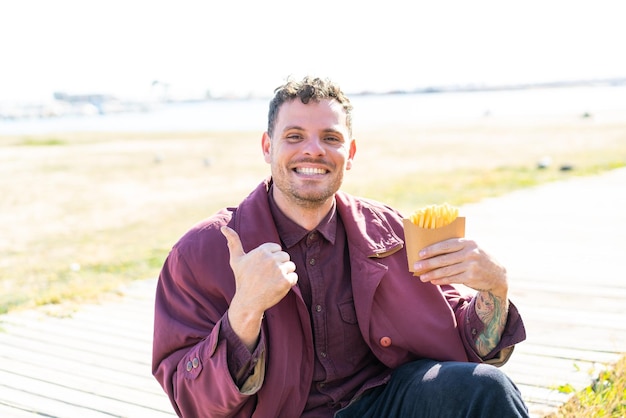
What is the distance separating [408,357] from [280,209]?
68cm

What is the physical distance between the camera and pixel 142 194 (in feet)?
51.1

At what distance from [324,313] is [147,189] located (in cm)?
1412

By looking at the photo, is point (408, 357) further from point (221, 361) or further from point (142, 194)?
point (142, 194)

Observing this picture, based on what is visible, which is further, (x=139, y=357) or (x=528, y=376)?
(x=139, y=357)

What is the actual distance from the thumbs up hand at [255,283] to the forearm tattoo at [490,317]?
2.52 feet

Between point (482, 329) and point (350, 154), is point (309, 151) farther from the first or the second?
point (482, 329)

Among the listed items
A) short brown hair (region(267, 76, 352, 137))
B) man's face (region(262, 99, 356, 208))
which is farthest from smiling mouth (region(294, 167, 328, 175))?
short brown hair (region(267, 76, 352, 137))

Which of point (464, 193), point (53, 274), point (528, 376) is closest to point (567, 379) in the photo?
point (528, 376)

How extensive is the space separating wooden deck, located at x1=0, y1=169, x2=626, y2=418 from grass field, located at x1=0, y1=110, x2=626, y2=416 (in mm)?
542

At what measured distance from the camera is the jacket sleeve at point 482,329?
274cm

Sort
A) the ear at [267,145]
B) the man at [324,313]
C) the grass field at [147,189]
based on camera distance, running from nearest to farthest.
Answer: the man at [324,313] < the ear at [267,145] < the grass field at [147,189]

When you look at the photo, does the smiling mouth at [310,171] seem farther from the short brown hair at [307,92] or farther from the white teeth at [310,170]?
the short brown hair at [307,92]

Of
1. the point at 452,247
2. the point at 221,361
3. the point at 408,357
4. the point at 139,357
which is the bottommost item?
the point at 139,357

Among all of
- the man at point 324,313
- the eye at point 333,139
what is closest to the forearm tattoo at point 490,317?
the man at point 324,313
